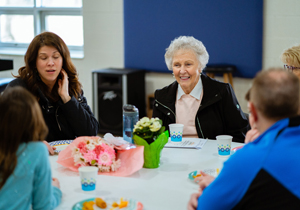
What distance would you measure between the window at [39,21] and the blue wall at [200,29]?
40.8 inches

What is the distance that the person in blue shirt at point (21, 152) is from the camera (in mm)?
1379

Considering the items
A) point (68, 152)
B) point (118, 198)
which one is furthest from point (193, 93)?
point (118, 198)

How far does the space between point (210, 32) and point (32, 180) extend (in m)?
4.03

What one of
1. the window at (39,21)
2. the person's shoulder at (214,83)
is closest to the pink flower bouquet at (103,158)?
the person's shoulder at (214,83)

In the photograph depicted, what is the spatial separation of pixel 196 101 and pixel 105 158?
3.65 ft

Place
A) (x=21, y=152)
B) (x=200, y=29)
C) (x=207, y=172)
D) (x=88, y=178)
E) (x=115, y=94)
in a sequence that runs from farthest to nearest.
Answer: (x=115, y=94), (x=200, y=29), (x=207, y=172), (x=88, y=178), (x=21, y=152)

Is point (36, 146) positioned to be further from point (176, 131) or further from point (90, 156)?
point (176, 131)

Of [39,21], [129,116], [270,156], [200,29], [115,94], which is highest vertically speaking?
[39,21]

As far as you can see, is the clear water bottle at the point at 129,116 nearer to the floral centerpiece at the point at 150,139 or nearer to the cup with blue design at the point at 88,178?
the floral centerpiece at the point at 150,139

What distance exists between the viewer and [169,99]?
2.98 metres

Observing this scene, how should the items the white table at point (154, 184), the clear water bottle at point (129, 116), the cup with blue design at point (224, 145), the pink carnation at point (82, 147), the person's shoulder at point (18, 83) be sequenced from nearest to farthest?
1. the white table at point (154, 184)
2. the pink carnation at point (82, 147)
3. the cup with blue design at point (224, 145)
4. the clear water bottle at point (129, 116)
5. the person's shoulder at point (18, 83)

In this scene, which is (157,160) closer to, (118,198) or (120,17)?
(118,198)

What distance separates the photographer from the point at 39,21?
6539 millimetres

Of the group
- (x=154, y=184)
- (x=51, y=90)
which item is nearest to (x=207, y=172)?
(x=154, y=184)
